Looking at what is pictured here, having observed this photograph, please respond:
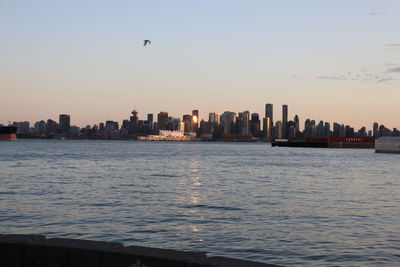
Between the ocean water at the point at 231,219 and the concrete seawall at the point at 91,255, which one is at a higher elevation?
the concrete seawall at the point at 91,255

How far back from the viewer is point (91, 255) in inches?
452

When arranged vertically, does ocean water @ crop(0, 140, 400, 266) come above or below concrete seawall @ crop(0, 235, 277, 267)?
below

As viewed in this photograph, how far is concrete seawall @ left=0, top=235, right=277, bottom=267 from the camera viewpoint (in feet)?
34.0

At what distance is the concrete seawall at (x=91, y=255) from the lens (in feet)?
34.0

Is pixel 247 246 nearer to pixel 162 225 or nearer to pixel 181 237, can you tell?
pixel 181 237

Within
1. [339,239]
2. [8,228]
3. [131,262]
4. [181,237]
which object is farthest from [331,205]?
[131,262]

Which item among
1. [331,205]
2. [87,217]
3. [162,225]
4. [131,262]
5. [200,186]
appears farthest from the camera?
[200,186]

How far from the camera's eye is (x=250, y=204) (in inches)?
1467

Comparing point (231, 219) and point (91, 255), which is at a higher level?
point (91, 255)

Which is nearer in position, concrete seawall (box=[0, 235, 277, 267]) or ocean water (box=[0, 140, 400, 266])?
concrete seawall (box=[0, 235, 277, 267])

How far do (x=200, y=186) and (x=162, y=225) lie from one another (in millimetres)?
27680

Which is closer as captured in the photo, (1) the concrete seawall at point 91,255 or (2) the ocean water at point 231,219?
(1) the concrete seawall at point 91,255

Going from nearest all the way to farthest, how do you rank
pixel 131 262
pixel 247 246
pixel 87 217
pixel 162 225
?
pixel 131 262, pixel 247 246, pixel 162 225, pixel 87 217

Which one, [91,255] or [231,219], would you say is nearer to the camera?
[91,255]
